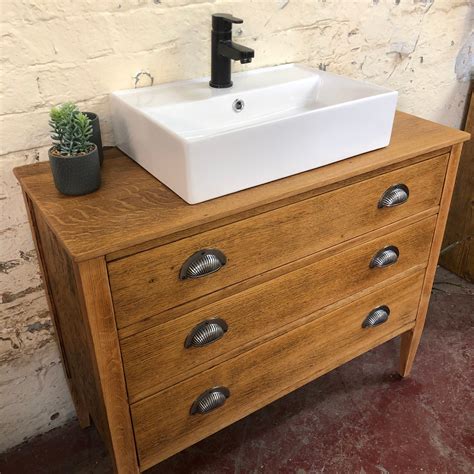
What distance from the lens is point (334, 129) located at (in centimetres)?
114

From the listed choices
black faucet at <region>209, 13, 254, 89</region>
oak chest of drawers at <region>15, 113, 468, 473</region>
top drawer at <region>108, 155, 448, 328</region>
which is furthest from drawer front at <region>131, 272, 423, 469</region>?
black faucet at <region>209, 13, 254, 89</region>

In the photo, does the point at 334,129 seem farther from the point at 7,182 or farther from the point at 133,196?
the point at 7,182

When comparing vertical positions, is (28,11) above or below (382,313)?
above

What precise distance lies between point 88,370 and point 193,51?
809 mm

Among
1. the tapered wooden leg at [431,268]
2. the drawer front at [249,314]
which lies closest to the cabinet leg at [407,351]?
the tapered wooden leg at [431,268]

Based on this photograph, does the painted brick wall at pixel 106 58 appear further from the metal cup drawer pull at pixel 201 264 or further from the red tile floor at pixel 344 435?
the metal cup drawer pull at pixel 201 264

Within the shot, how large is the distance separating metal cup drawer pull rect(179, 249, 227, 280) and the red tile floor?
0.73 meters

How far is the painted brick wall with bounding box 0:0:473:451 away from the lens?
1.14m

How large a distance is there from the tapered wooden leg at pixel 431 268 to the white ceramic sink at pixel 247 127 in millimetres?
262

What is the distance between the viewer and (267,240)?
112 cm

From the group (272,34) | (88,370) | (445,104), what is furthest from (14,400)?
(445,104)

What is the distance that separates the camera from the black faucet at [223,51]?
1155 mm

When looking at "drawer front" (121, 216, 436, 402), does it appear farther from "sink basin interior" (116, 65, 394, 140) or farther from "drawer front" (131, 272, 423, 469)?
"sink basin interior" (116, 65, 394, 140)

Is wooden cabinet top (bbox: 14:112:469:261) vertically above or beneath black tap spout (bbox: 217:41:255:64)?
beneath
